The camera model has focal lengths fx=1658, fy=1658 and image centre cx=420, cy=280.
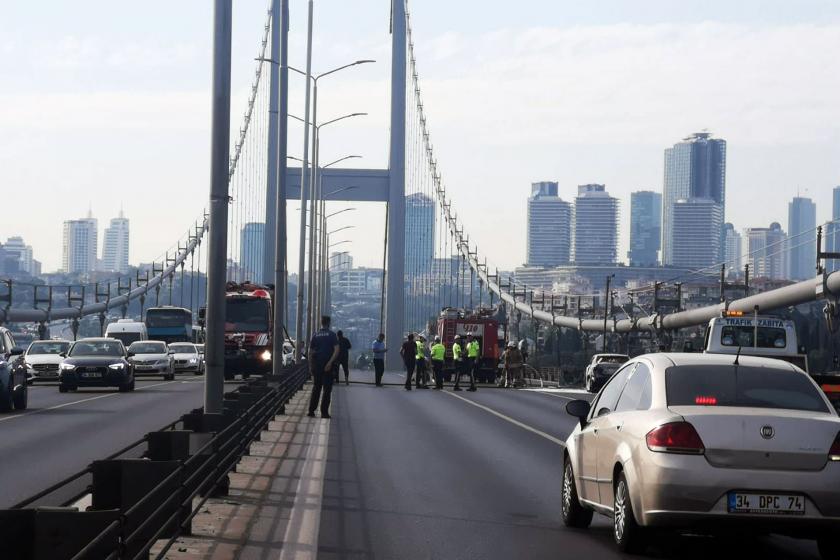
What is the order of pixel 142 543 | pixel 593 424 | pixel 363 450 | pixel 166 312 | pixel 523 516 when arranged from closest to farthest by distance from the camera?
pixel 142 543, pixel 593 424, pixel 523 516, pixel 363 450, pixel 166 312

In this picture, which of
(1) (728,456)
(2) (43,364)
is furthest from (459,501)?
(2) (43,364)

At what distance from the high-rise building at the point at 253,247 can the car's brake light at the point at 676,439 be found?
71888 mm

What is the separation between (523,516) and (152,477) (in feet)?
13.0

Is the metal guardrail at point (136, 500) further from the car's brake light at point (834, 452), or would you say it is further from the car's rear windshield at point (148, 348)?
the car's rear windshield at point (148, 348)

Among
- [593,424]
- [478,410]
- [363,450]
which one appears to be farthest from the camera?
[478,410]

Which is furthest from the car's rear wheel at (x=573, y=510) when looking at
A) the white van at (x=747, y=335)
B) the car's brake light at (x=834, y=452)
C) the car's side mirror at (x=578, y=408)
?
the white van at (x=747, y=335)

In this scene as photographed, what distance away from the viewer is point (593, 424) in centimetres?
1184

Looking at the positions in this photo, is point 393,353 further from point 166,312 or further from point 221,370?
point 221,370

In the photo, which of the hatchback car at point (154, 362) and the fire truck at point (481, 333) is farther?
the fire truck at point (481, 333)

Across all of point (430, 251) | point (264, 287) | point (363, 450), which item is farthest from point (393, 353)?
point (363, 450)

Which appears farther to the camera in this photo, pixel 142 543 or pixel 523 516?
pixel 523 516

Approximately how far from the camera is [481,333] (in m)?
74.9

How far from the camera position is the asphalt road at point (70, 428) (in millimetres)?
16453

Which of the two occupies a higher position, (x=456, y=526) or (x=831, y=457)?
(x=831, y=457)
